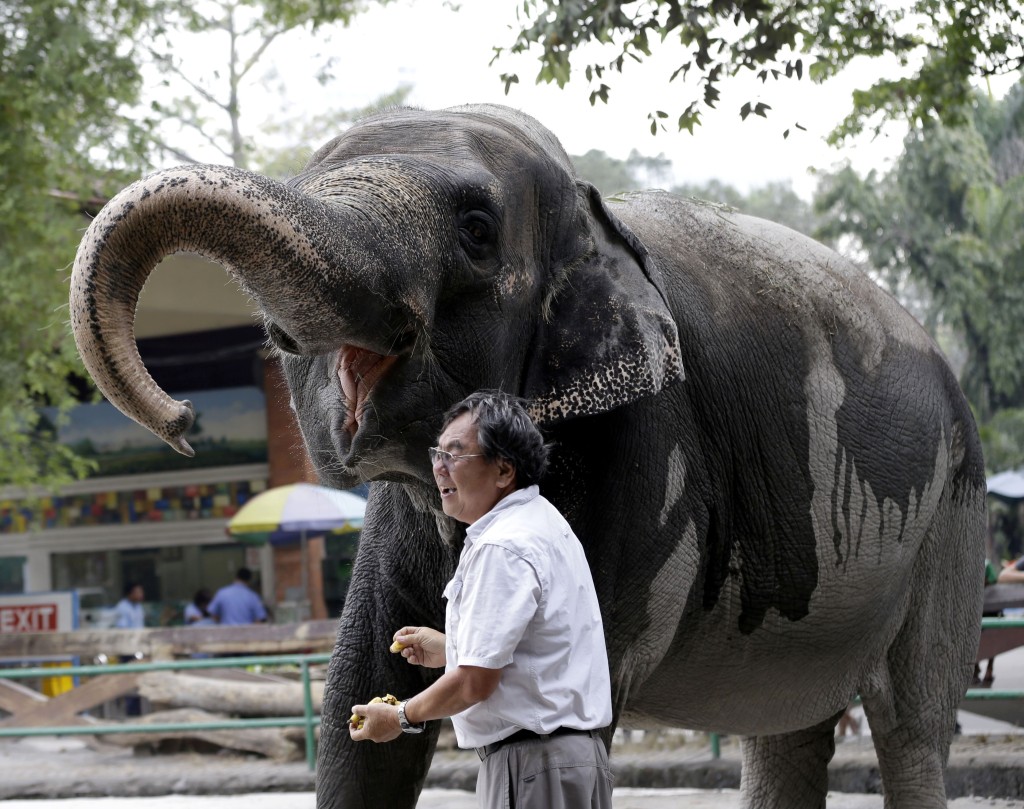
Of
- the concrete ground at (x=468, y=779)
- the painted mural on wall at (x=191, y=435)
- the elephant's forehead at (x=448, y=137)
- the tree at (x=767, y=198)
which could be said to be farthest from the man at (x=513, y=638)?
the tree at (x=767, y=198)

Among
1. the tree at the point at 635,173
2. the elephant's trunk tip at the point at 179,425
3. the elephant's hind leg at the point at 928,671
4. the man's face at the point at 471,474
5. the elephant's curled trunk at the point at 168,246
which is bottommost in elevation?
the elephant's hind leg at the point at 928,671

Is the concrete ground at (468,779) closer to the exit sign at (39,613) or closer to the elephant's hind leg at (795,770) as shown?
the elephant's hind leg at (795,770)

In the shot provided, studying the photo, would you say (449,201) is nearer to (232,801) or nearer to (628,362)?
(628,362)

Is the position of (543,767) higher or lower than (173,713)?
higher

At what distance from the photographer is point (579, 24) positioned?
18.8 ft

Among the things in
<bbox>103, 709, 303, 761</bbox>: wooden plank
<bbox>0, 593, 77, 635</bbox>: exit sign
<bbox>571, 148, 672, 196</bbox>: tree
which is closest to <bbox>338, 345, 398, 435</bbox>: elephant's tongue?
<bbox>103, 709, 303, 761</bbox>: wooden plank

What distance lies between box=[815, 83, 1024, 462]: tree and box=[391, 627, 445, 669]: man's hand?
2292cm

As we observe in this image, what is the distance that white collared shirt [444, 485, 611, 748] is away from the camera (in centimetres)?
230

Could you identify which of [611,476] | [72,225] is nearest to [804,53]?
[611,476]

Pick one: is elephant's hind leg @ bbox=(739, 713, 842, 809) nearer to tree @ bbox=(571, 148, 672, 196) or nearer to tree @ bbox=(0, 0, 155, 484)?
tree @ bbox=(0, 0, 155, 484)

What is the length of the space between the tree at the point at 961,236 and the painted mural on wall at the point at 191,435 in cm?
1316

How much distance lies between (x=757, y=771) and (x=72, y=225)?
8472mm

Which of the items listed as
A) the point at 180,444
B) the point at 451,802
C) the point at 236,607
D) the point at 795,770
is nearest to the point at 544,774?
the point at 180,444

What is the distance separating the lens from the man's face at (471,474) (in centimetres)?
243
